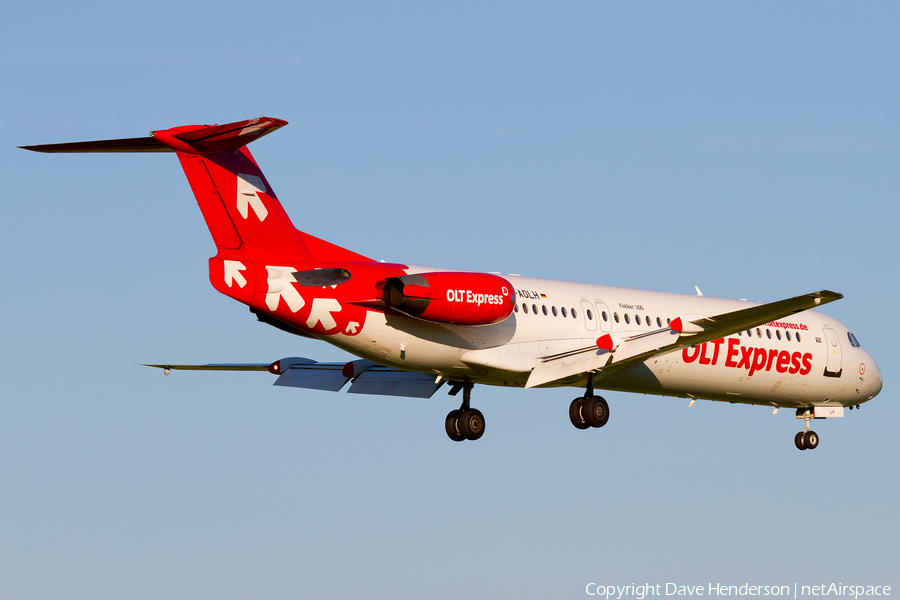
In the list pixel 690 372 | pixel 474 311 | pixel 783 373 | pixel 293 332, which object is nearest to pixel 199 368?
pixel 293 332

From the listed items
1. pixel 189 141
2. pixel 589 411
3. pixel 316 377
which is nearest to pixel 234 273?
pixel 189 141

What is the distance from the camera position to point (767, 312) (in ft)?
78.3

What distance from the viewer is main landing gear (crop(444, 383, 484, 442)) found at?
27.0 metres

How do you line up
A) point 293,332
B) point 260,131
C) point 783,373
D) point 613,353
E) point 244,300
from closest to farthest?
point 260,131 < point 244,300 < point 293,332 < point 613,353 < point 783,373

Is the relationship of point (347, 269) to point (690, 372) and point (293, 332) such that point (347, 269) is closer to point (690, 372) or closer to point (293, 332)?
point (293, 332)

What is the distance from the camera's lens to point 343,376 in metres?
28.9

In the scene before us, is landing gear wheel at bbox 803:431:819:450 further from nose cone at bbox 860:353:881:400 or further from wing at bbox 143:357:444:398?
wing at bbox 143:357:444:398

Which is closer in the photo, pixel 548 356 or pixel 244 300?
pixel 244 300

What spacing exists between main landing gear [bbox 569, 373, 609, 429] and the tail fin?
6.61 metres

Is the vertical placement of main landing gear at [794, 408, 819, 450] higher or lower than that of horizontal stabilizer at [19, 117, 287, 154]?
lower

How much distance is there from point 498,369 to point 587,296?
3.38 meters

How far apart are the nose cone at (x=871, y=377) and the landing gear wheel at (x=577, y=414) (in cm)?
1023

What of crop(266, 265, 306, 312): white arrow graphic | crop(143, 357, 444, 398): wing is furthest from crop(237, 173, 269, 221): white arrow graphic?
crop(143, 357, 444, 398): wing

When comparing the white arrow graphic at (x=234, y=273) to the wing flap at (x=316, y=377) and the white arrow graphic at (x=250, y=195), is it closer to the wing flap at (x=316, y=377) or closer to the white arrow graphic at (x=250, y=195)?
the white arrow graphic at (x=250, y=195)
